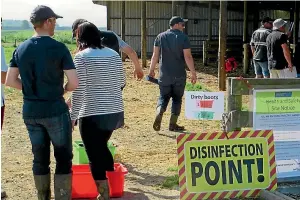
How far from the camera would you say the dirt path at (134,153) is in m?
5.84

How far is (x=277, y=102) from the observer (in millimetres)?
6016

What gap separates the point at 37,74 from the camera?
4.68 metres

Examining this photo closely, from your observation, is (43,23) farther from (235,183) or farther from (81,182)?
(235,183)

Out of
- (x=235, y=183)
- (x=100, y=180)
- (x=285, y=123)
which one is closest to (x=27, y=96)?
(x=100, y=180)

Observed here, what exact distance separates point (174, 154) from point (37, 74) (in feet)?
10.2

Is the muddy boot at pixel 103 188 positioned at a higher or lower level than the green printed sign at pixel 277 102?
lower

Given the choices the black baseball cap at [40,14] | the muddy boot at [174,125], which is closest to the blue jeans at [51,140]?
the black baseball cap at [40,14]

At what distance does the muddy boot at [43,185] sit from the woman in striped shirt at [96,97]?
41 centimetres

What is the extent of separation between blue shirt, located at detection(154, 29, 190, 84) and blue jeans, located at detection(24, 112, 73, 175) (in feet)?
12.5

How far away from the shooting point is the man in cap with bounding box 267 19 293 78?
927 cm

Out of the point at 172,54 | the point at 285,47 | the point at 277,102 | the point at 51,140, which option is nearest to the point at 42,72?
the point at 51,140

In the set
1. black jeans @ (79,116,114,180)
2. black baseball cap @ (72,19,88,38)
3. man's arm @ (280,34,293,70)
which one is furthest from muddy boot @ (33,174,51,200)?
man's arm @ (280,34,293,70)

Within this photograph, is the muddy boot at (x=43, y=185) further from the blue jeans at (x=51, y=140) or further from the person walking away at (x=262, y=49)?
the person walking away at (x=262, y=49)

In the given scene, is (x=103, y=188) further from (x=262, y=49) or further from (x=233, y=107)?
(x=262, y=49)
